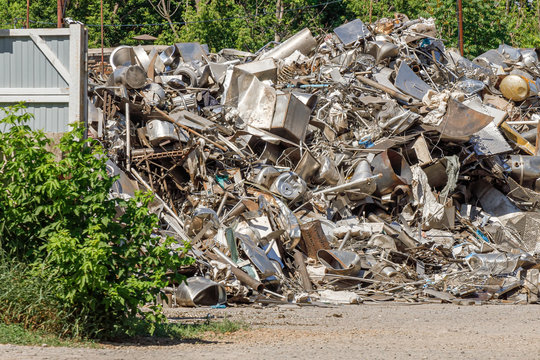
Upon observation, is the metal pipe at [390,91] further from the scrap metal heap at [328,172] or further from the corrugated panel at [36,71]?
the corrugated panel at [36,71]

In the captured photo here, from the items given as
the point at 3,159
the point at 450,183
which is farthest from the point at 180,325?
the point at 450,183

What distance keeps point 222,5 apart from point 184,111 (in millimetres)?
18960

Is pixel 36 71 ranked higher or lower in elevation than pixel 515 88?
lower

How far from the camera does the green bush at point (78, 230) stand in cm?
628

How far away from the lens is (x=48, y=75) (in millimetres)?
8234

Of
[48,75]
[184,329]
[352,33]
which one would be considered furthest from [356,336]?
[352,33]

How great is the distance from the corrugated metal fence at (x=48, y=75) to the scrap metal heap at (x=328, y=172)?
286cm

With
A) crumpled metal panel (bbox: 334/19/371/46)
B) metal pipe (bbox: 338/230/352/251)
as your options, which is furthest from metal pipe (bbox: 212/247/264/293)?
crumpled metal panel (bbox: 334/19/371/46)

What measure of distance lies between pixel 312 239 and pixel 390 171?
218 cm

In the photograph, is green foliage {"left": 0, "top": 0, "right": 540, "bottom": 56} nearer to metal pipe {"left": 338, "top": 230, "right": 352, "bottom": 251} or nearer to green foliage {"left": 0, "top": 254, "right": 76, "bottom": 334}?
metal pipe {"left": 338, "top": 230, "right": 352, "bottom": 251}

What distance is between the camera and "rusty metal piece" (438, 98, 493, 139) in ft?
45.8

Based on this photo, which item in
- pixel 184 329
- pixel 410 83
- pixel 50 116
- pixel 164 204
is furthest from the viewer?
pixel 410 83

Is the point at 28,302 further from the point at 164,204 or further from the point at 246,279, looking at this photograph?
the point at 164,204

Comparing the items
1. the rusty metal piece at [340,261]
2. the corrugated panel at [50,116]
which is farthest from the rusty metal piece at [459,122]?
the corrugated panel at [50,116]
